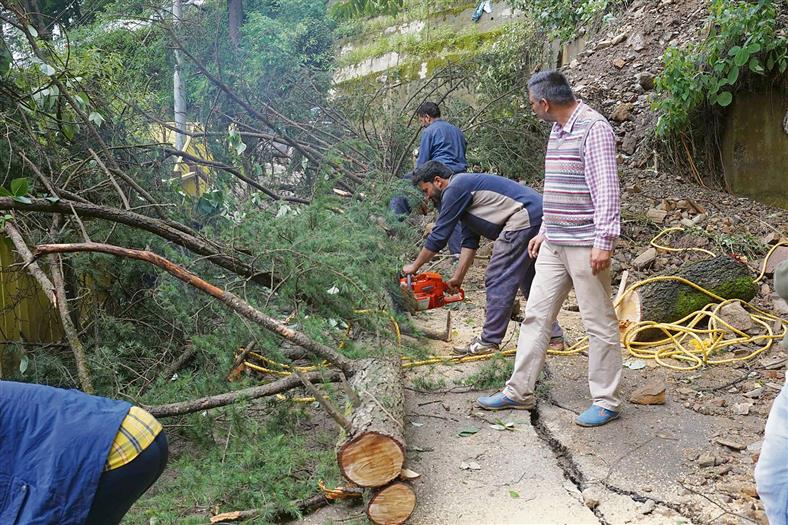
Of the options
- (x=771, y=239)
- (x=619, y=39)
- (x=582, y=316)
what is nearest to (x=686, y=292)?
(x=771, y=239)

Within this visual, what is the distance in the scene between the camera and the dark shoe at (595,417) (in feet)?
14.0

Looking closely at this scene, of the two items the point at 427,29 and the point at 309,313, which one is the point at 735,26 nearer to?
the point at 309,313

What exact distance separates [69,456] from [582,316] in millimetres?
2915

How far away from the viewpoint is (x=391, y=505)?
10.9 feet

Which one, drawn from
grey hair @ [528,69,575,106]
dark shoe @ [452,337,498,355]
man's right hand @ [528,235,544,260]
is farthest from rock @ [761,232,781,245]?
grey hair @ [528,69,575,106]

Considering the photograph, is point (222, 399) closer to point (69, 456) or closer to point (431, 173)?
point (69, 456)

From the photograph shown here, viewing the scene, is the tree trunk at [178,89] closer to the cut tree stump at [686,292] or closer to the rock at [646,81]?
the cut tree stump at [686,292]

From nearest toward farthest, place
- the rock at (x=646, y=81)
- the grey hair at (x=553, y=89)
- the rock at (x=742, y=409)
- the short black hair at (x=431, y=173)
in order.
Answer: the grey hair at (x=553, y=89), the rock at (x=742, y=409), the short black hair at (x=431, y=173), the rock at (x=646, y=81)

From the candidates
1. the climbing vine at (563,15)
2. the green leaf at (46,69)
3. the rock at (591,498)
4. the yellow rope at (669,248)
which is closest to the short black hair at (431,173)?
the green leaf at (46,69)

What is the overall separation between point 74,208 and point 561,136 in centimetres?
284

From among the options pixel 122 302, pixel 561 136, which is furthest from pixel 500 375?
pixel 122 302

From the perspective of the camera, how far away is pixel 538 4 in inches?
521

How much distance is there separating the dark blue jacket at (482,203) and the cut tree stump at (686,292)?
143 centimetres

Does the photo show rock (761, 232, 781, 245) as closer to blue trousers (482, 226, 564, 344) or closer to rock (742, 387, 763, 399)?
rock (742, 387, 763, 399)
